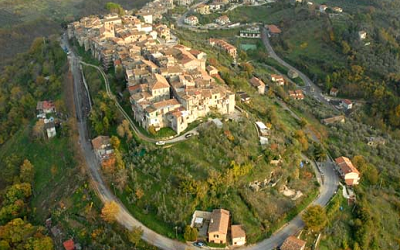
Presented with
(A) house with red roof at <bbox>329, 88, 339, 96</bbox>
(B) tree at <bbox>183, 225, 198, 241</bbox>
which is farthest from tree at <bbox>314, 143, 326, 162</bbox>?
(A) house with red roof at <bbox>329, 88, 339, 96</bbox>

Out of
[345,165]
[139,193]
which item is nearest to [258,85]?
[345,165]

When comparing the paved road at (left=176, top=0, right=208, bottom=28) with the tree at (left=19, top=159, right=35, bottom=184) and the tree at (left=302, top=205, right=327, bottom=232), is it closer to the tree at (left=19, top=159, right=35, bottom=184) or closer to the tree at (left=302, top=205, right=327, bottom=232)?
the tree at (left=19, top=159, right=35, bottom=184)

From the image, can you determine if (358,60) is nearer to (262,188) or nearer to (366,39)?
(366,39)

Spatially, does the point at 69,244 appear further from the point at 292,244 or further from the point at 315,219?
the point at 315,219

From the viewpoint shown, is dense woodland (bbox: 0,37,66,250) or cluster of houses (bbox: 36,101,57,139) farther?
cluster of houses (bbox: 36,101,57,139)

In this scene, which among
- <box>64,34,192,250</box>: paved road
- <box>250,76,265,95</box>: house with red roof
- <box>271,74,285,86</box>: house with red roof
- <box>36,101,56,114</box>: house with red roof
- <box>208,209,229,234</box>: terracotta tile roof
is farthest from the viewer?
<box>271,74,285,86</box>: house with red roof

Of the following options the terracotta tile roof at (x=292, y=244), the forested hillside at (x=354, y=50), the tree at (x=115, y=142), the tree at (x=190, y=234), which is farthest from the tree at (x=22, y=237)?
the forested hillside at (x=354, y=50)
